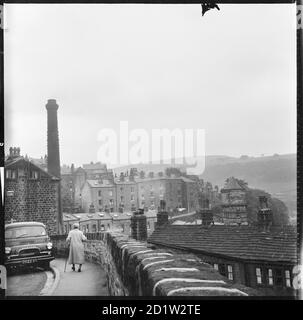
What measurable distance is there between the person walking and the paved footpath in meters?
0.07

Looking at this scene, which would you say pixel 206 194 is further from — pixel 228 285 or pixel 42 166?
pixel 42 166

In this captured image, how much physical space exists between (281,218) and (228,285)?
1079 mm

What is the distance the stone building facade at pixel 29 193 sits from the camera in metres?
4.48

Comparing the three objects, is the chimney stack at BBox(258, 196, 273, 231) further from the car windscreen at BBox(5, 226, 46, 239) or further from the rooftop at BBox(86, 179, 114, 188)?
the car windscreen at BBox(5, 226, 46, 239)

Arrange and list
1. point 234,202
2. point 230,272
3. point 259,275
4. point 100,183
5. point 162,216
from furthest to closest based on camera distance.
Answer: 1. point 100,183
2. point 162,216
3. point 234,202
4. point 230,272
5. point 259,275

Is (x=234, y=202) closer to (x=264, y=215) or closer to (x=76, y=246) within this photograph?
(x=264, y=215)

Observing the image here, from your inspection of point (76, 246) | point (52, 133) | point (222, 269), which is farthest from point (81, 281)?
point (52, 133)

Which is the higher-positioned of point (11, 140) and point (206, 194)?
point (11, 140)

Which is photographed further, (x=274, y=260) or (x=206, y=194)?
(x=206, y=194)

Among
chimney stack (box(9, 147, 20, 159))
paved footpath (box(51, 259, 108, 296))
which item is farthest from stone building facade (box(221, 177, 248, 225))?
chimney stack (box(9, 147, 20, 159))

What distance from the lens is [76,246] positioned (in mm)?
4629

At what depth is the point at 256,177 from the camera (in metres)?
4.40

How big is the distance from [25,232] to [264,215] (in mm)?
2608
